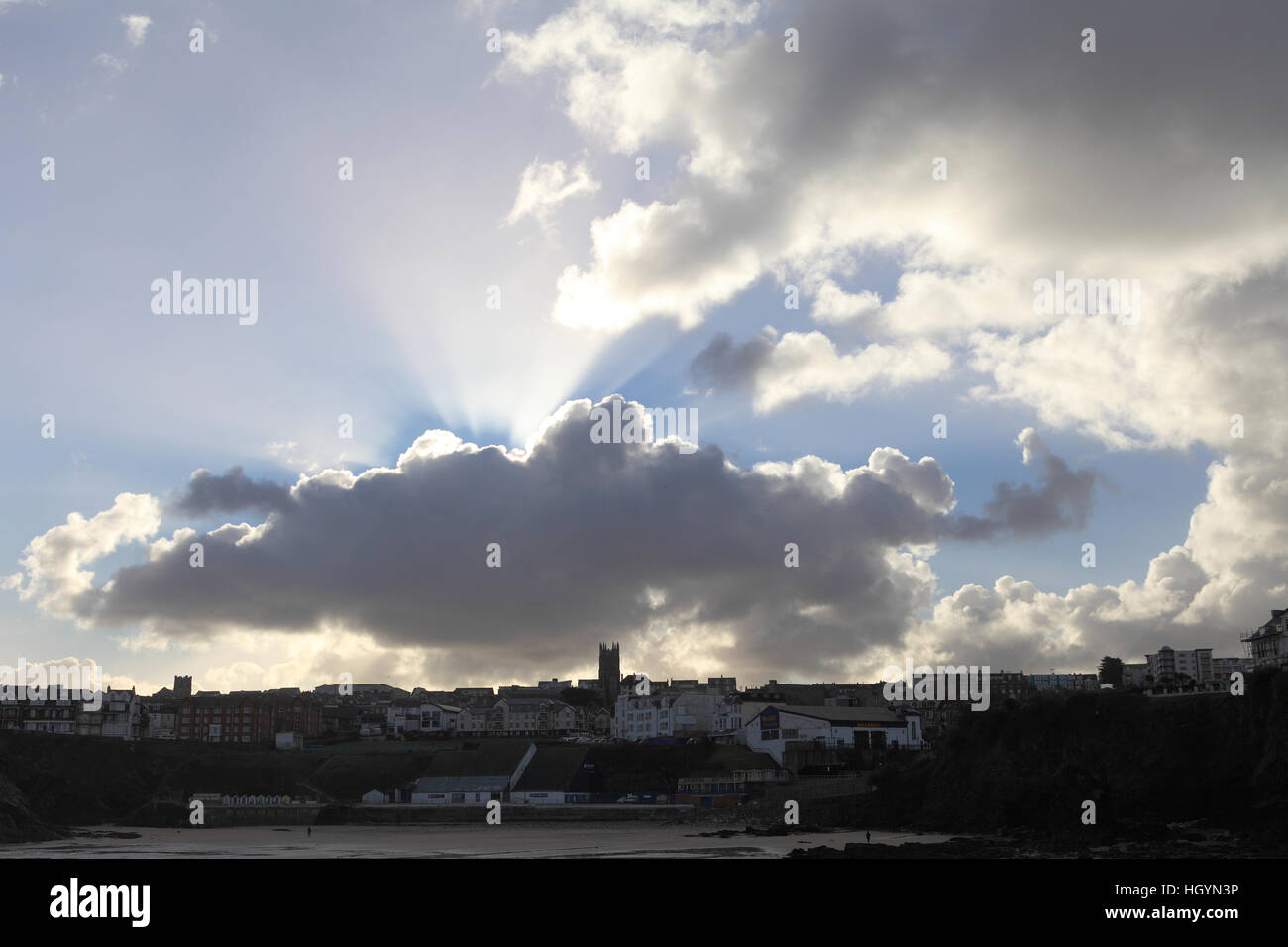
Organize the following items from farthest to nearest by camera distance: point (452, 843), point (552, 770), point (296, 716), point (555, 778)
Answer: point (296, 716) < point (552, 770) < point (555, 778) < point (452, 843)

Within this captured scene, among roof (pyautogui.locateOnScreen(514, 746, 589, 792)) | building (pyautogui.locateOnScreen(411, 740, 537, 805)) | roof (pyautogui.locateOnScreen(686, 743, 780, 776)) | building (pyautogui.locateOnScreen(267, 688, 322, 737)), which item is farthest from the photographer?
building (pyautogui.locateOnScreen(267, 688, 322, 737))

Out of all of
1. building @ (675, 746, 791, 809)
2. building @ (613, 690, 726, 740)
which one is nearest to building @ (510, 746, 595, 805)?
building @ (675, 746, 791, 809)

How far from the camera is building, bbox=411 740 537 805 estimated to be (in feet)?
337

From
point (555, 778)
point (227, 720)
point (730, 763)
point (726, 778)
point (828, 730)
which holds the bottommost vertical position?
point (555, 778)

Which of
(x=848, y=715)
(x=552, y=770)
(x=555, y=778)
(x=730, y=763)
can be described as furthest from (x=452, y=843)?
(x=848, y=715)

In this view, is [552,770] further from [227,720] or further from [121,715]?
[121,715]

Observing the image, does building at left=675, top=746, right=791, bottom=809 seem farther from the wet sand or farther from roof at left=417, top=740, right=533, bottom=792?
roof at left=417, top=740, right=533, bottom=792

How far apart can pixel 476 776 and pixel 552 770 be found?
7.77 meters

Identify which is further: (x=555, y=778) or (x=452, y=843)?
(x=555, y=778)

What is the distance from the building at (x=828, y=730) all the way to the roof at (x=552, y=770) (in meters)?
18.1

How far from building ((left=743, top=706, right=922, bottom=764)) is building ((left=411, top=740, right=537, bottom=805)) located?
23.4 m

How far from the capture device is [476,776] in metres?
107
